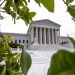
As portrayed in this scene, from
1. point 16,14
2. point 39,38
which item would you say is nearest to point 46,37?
point 39,38

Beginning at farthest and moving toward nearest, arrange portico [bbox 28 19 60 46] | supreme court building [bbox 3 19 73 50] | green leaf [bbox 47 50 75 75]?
portico [bbox 28 19 60 46] < supreme court building [bbox 3 19 73 50] < green leaf [bbox 47 50 75 75]

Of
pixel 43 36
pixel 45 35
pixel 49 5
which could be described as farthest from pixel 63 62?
pixel 45 35

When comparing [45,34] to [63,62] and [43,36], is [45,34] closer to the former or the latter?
[43,36]

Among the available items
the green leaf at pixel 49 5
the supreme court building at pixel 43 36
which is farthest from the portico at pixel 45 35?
the green leaf at pixel 49 5

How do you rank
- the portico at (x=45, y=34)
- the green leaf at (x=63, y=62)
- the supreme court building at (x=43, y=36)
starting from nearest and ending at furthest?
1. the green leaf at (x=63, y=62)
2. the supreme court building at (x=43, y=36)
3. the portico at (x=45, y=34)

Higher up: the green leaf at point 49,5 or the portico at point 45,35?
the green leaf at point 49,5

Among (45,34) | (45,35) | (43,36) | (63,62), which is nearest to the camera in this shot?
(63,62)

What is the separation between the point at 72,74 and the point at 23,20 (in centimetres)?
23

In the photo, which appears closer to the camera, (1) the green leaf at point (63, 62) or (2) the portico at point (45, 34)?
(1) the green leaf at point (63, 62)

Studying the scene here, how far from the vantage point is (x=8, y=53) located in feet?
0.82

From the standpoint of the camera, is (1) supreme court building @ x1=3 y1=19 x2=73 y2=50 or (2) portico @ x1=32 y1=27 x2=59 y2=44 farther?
(2) portico @ x1=32 y1=27 x2=59 y2=44

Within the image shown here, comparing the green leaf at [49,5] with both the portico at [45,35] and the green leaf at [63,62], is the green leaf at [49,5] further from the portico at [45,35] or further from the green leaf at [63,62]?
the portico at [45,35]

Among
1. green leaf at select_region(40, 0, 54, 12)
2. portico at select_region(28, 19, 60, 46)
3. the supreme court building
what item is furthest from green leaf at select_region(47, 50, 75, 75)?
portico at select_region(28, 19, 60, 46)

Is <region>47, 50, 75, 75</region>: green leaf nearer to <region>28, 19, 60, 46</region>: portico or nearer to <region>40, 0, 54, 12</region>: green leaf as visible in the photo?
<region>40, 0, 54, 12</region>: green leaf
